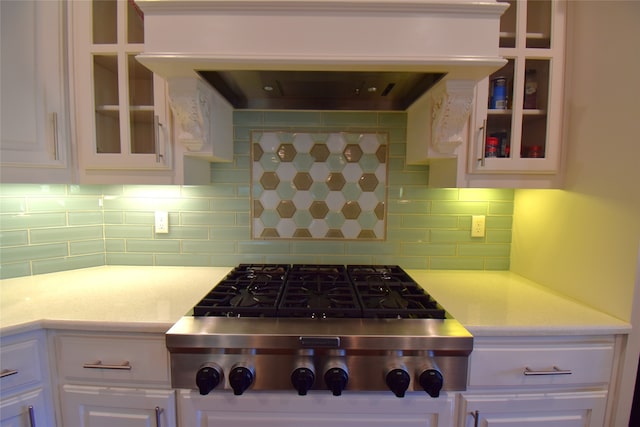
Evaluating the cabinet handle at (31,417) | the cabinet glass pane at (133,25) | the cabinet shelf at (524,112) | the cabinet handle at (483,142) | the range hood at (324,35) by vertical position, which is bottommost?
the cabinet handle at (31,417)

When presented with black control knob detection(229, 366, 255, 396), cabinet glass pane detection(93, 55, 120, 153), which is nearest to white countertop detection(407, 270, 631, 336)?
black control knob detection(229, 366, 255, 396)

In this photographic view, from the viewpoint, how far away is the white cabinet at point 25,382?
957 mm

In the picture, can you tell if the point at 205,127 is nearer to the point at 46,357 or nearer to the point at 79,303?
the point at 79,303

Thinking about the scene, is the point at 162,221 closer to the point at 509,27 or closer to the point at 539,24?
the point at 509,27

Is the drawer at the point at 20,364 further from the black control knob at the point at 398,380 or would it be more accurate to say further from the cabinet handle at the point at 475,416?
the cabinet handle at the point at 475,416

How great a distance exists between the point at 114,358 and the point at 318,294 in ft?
2.39

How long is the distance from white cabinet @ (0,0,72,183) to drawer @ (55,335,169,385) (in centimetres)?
68

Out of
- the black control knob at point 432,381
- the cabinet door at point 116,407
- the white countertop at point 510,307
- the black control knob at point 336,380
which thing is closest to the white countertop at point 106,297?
the cabinet door at point 116,407

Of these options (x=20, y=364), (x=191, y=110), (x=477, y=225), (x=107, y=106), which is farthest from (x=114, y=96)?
(x=477, y=225)

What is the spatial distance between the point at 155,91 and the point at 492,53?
1.27 meters

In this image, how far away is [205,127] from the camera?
121 cm

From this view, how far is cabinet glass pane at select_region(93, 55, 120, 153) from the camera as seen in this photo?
1277 millimetres

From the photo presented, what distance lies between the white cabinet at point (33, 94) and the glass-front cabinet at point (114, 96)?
0.06 m

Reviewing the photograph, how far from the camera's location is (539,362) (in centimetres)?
102
